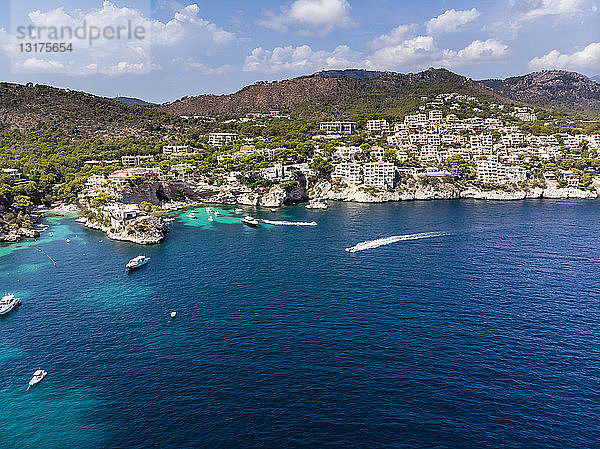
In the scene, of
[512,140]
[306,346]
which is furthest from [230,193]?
[512,140]

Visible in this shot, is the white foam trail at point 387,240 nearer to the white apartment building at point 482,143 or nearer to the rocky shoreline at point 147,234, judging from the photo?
the rocky shoreline at point 147,234

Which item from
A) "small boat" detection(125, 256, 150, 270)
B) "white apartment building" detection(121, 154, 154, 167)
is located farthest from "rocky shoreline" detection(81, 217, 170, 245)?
"white apartment building" detection(121, 154, 154, 167)

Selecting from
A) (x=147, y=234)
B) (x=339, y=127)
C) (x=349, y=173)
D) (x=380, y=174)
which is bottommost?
(x=147, y=234)

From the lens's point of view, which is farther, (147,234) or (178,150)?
(178,150)

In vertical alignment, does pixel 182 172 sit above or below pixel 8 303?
above

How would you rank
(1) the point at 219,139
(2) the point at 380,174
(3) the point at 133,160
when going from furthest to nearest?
(1) the point at 219,139, (3) the point at 133,160, (2) the point at 380,174

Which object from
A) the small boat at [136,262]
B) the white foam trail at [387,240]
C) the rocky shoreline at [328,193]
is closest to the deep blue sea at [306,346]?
the small boat at [136,262]

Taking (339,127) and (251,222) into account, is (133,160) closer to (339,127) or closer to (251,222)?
(251,222)
